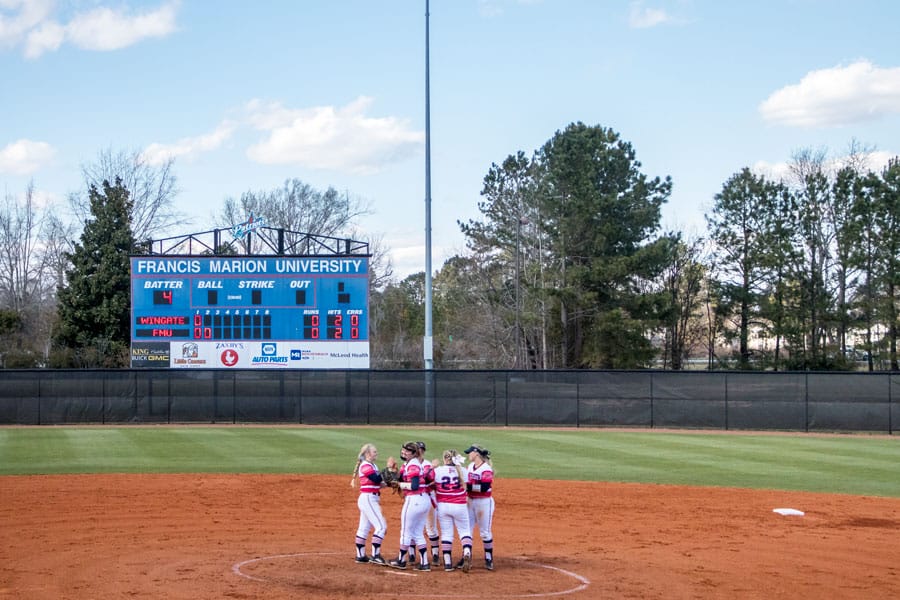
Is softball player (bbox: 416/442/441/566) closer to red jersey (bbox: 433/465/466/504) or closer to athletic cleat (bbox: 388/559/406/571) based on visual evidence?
red jersey (bbox: 433/465/466/504)

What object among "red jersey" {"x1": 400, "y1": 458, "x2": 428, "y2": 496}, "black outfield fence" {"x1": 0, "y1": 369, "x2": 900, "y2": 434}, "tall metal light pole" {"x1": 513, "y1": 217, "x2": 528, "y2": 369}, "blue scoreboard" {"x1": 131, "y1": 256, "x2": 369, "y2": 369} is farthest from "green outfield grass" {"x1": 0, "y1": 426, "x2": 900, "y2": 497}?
"tall metal light pole" {"x1": 513, "y1": 217, "x2": 528, "y2": 369}

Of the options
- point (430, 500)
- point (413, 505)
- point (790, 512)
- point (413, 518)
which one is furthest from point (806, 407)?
point (413, 505)

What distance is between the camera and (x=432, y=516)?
1293cm

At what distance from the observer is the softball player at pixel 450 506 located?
39.5 ft

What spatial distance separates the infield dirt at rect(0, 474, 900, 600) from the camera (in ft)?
37.7

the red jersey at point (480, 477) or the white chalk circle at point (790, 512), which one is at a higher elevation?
the red jersey at point (480, 477)

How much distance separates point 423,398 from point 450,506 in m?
23.9

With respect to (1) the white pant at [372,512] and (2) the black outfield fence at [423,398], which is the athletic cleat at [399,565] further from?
(2) the black outfield fence at [423,398]

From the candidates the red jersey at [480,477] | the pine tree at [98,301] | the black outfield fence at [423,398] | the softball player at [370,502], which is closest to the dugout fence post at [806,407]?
the black outfield fence at [423,398]

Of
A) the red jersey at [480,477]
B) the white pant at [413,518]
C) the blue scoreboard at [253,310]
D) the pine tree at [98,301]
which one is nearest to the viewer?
the white pant at [413,518]

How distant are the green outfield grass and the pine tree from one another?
21.0 meters

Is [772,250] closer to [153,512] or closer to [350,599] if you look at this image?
[153,512]

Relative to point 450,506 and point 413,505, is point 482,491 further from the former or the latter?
point 413,505

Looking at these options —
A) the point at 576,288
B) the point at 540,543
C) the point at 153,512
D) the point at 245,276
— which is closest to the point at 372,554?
the point at 540,543
